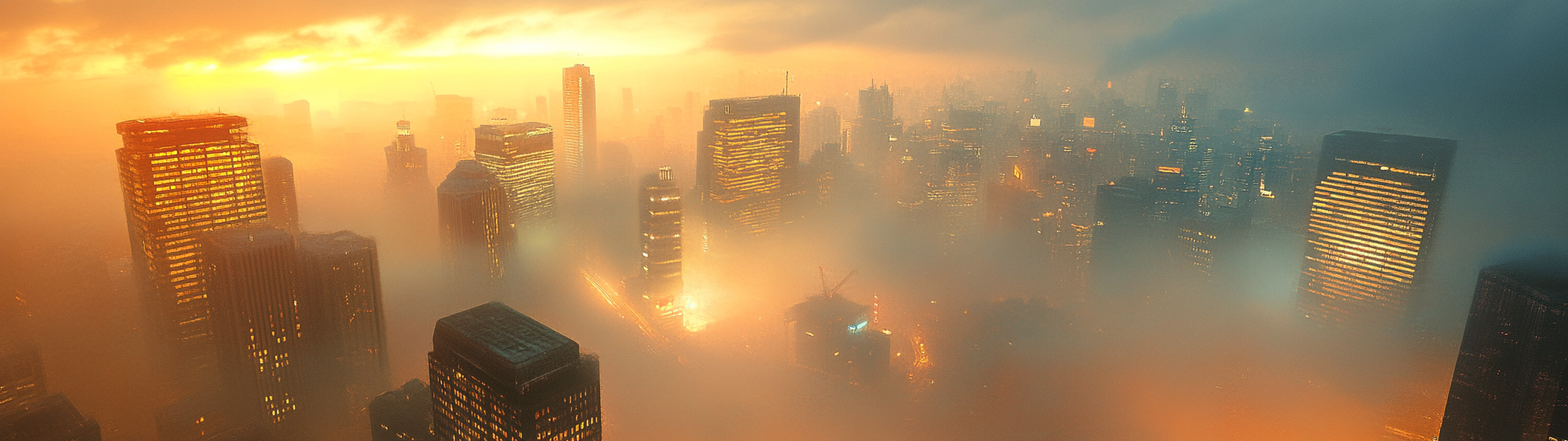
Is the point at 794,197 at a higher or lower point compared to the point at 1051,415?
higher

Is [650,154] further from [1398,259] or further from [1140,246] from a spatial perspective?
[1398,259]

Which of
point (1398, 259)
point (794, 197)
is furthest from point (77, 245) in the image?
point (1398, 259)

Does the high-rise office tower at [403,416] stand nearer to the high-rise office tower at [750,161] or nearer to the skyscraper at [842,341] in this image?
the skyscraper at [842,341]

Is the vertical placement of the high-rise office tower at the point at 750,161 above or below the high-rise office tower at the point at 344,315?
above

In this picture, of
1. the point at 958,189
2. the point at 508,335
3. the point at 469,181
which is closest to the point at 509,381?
the point at 508,335

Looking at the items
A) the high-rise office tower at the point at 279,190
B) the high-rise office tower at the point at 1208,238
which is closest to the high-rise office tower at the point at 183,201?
the high-rise office tower at the point at 279,190

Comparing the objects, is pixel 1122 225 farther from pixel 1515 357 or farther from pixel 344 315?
pixel 344 315

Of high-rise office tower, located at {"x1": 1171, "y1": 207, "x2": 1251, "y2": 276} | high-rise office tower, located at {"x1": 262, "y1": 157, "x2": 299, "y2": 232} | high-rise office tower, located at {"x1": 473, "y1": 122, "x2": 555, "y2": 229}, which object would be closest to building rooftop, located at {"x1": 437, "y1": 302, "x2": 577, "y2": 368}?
high-rise office tower, located at {"x1": 262, "y1": 157, "x2": 299, "y2": 232}
